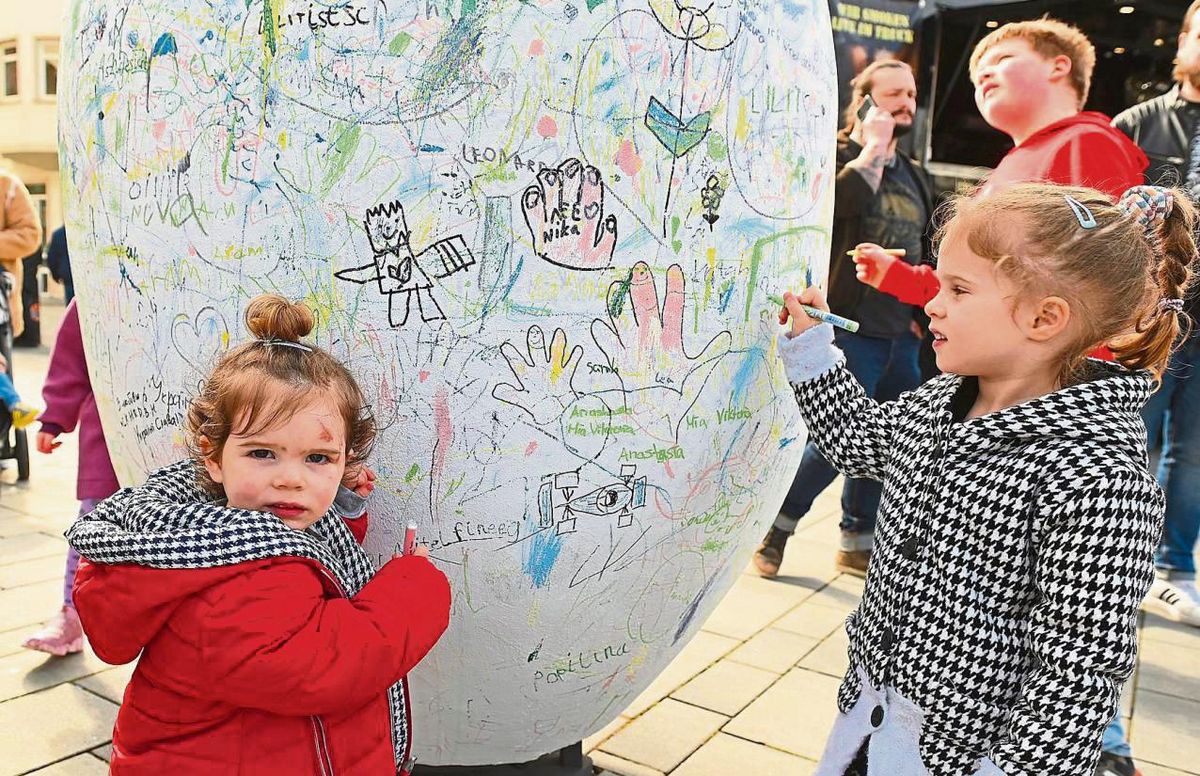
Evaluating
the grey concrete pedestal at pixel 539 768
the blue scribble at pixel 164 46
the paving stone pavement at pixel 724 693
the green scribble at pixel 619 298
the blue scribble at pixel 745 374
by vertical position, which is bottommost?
the paving stone pavement at pixel 724 693

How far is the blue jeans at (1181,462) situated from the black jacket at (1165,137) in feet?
0.74

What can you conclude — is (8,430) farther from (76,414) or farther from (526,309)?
(526,309)

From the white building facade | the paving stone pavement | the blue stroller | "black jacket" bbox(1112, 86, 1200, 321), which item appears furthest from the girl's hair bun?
the white building facade

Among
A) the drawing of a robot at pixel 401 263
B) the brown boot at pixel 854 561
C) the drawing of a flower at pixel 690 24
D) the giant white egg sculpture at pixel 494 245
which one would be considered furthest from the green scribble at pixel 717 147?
the brown boot at pixel 854 561

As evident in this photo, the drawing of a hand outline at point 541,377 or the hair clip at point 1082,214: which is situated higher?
the hair clip at point 1082,214

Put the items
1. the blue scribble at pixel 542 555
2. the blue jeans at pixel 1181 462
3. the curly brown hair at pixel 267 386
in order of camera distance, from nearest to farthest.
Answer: the curly brown hair at pixel 267 386
the blue scribble at pixel 542 555
the blue jeans at pixel 1181 462

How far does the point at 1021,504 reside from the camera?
1700 mm

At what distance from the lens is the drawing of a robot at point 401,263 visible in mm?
1870

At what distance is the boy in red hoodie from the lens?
2.85 meters

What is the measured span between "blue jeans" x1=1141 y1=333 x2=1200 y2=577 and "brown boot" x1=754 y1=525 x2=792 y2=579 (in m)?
1.41

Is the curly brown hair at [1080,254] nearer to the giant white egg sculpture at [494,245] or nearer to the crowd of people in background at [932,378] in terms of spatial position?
the crowd of people in background at [932,378]

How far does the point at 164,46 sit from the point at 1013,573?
1.69 metres

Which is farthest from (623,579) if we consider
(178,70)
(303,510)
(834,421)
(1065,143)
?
(1065,143)

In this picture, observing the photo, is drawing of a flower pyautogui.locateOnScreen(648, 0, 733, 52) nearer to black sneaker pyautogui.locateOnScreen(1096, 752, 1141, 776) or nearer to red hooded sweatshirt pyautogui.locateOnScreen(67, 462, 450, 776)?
red hooded sweatshirt pyautogui.locateOnScreen(67, 462, 450, 776)
